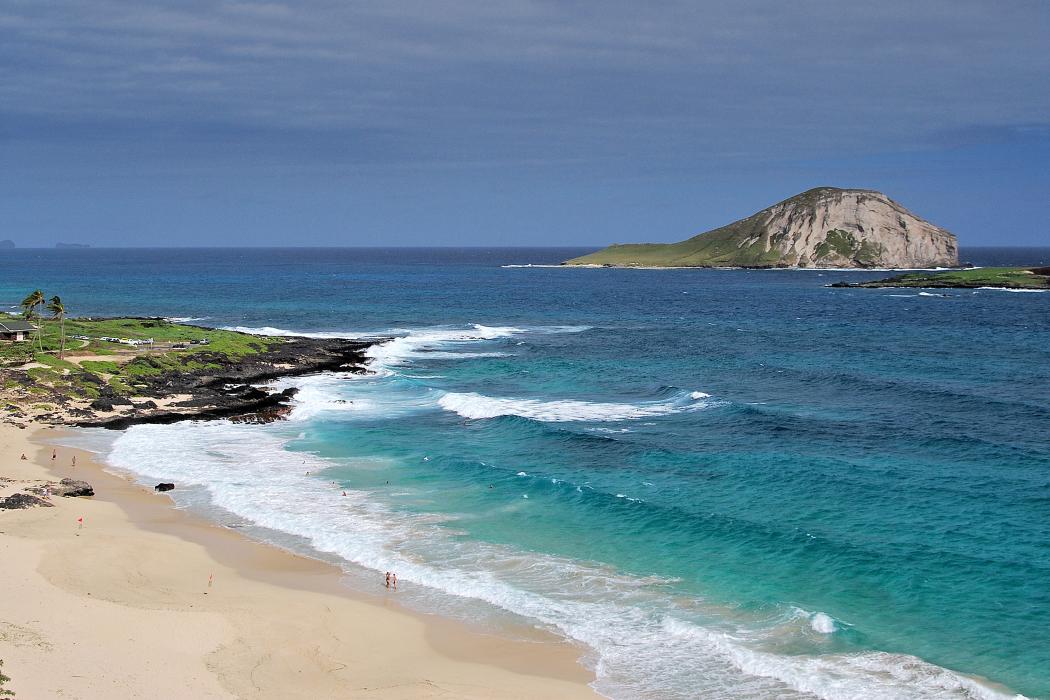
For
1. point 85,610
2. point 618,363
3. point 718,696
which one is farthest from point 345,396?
point 718,696

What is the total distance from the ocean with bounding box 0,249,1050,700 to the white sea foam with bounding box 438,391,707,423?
1.05 feet

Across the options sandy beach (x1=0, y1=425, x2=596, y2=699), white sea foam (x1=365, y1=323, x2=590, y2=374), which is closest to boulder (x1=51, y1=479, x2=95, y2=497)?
sandy beach (x1=0, y1=425, x2=596, y2=699)

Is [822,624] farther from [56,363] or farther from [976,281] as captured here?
[976,281]

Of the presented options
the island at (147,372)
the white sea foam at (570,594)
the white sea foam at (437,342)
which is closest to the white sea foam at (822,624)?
the white sea foam at (570,594)

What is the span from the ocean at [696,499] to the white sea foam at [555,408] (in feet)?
1.05

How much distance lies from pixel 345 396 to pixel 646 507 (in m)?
32.3

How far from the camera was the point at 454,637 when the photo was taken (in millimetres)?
27484

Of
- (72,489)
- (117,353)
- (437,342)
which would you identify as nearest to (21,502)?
(72,489)

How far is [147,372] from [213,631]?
148ft

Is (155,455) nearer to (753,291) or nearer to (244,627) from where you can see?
(244,627)

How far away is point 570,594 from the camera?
1190 inches

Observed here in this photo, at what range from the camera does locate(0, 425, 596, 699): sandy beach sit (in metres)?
23.8

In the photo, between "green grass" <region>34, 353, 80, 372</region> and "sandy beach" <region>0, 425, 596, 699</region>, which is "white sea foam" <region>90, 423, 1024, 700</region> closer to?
"sandy beach" <region>0, 425, 596, 699</region>

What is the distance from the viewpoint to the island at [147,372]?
58000 mm
